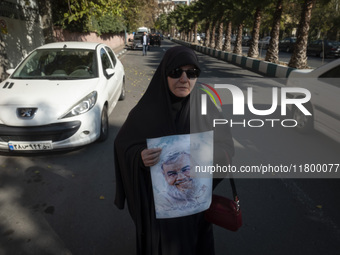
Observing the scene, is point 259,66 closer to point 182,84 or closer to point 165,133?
point 182,84

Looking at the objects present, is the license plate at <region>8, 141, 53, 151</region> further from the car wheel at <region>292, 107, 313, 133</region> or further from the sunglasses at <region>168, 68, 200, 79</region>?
the car wheel at <region>292, 107, 313, 133</region>

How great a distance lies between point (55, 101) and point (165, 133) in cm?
310

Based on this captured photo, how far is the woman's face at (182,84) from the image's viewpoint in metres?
1.63

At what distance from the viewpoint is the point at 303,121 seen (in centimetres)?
533

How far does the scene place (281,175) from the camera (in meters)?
3.90

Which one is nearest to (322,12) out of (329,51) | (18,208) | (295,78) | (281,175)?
(329,51)

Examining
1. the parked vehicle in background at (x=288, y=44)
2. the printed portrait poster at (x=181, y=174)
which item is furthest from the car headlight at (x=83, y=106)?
the parked vehicle in background at (x=288, y=44)

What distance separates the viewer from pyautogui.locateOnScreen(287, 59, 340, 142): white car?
4328 millimetres

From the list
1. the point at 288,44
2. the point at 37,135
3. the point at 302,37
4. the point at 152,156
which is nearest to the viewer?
the point at 152,156

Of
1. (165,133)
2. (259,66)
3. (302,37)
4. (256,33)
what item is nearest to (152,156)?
(165,133)

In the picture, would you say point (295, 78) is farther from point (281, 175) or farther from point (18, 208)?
point (18, 208)

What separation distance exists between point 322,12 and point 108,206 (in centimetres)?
4713

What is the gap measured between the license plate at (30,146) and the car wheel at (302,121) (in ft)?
15.5

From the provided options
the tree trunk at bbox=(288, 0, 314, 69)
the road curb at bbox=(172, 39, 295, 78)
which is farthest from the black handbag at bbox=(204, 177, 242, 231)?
the tree trunk at bbox=(288, 0, 314, 69)
